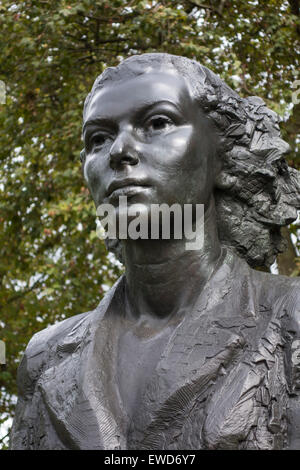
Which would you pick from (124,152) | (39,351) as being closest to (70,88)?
(39,351)

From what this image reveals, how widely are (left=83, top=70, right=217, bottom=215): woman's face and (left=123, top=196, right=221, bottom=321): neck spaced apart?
0.21 metres

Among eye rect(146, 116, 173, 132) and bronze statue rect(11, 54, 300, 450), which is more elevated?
eye rect(146, 116, 173, 132)

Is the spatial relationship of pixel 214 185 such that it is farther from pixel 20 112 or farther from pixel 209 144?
pixel 20 112

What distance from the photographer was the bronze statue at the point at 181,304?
335 cm

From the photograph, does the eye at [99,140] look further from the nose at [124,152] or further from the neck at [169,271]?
the neck at [169,271]

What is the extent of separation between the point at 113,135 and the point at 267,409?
4.06 feet

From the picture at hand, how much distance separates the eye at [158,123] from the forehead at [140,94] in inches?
2.5

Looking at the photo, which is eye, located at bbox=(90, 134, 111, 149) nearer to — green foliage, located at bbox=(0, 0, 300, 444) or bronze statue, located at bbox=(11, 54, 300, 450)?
bronze statue, located at bbox=(11, 54, 300, 450)

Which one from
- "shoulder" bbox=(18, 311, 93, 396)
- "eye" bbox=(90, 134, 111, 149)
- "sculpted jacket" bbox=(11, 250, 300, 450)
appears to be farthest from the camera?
"shoulder" bbox=(18, 311, 93, 396)

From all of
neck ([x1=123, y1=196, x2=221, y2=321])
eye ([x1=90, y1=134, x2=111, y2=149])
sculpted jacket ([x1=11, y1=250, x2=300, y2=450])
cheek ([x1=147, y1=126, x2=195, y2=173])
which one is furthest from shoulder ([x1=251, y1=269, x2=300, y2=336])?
eye ([x1=90, y1=134, x2=111, y2=149])

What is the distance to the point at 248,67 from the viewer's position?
32.0 feet

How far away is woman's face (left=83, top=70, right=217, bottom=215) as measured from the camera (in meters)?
3.56

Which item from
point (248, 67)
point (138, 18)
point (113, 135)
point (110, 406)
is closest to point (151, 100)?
point (113, 135)

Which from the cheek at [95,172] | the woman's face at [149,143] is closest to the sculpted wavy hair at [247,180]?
the woman's face at [149,143]
